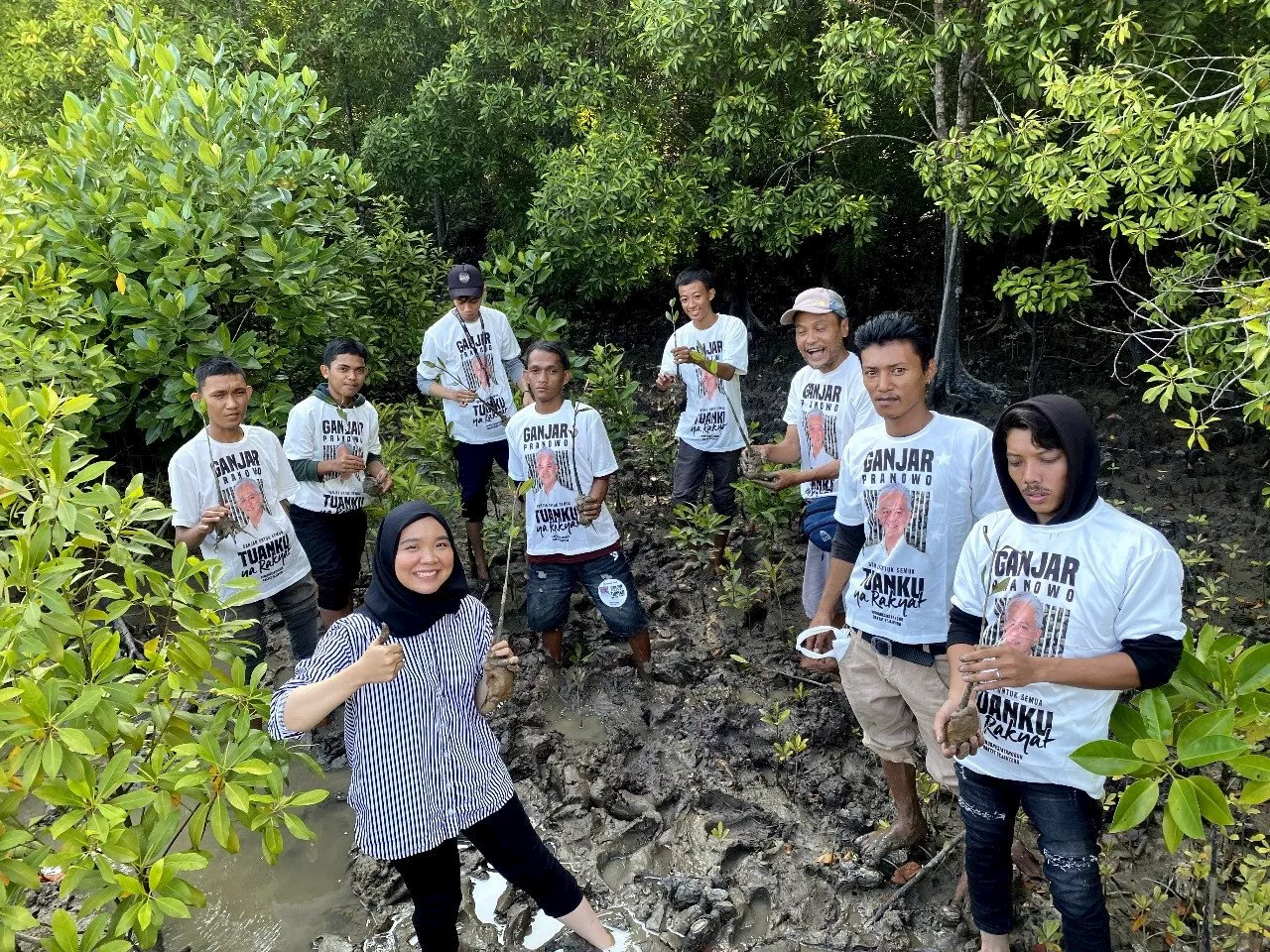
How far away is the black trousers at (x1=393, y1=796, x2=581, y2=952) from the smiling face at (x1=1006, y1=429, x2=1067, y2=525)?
5.84 ft

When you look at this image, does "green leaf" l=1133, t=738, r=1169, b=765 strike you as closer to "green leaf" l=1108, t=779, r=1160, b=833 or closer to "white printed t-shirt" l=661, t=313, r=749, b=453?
"green leaf" l=1108, t=779, r=1160, b=833

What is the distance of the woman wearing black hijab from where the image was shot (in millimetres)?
2387

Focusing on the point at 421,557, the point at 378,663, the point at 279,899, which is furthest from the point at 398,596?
the point at 279,899

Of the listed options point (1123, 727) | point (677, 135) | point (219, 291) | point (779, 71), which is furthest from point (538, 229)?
point (1123, 727)

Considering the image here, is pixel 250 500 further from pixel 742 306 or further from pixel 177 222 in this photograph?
pixel 742 306

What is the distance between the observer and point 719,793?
370cm

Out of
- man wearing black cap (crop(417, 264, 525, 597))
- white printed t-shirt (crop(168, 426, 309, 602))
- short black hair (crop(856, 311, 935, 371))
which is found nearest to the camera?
short black hair (crop(856, 311, 935, 371))

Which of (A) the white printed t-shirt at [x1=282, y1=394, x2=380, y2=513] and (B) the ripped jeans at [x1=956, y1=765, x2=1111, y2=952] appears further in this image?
(A) the white printed t-shirt at [x1=282, y1=394, x2=380, y2=513]

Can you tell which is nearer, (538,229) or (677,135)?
(538,229)

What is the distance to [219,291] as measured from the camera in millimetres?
5520

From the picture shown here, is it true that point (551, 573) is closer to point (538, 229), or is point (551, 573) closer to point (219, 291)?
point (219, 291)

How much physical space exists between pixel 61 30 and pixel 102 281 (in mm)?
5139

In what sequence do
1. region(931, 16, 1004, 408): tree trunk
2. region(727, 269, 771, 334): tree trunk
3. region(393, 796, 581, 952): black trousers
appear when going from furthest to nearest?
region(727, 269, 771, 334): tree trunk
region(931, 16, 1004, 408): tree trunk
region(393, 796, 581, 952): black trousers

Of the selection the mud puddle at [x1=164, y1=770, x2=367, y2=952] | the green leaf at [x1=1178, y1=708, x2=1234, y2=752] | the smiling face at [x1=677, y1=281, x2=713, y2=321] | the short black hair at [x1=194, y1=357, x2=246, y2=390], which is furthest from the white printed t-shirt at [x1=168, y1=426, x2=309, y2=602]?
Answer: the green leaf at [x1=1178, y1=708, x2=1234, y2=752]
